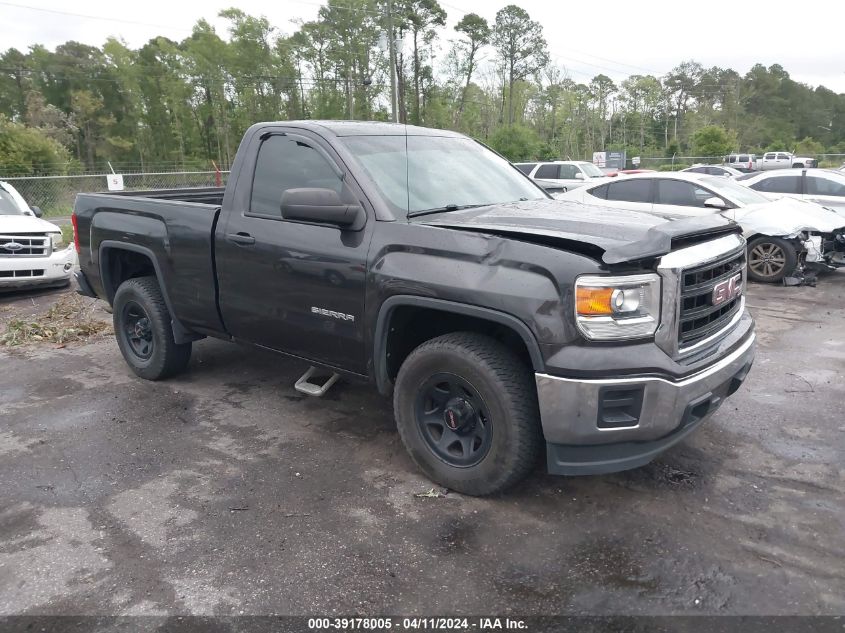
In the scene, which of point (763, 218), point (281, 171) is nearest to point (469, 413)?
point (281, 171)

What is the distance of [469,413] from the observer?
11.4 ft

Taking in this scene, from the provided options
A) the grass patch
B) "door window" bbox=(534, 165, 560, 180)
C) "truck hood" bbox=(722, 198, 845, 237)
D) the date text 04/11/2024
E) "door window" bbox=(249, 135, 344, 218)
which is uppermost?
"door window" bbox=(249, 135, 344, 218)

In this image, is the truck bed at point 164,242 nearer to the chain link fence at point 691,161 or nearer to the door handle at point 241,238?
the door handle at point 241,238

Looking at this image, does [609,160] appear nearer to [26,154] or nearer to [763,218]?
[26,154]

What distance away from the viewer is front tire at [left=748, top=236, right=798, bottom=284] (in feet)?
30.5

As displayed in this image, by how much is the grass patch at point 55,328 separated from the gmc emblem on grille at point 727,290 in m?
6.36

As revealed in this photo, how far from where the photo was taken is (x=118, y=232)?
530cm

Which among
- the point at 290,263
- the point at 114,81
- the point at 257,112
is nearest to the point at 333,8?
the point at 257,112

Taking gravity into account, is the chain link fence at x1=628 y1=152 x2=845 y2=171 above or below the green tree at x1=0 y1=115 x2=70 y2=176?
below

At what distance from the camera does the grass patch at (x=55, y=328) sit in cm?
708

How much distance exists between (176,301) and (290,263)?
1.41 metres

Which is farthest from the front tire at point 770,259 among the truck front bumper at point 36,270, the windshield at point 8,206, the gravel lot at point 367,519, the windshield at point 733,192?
the windshield at point 8,206

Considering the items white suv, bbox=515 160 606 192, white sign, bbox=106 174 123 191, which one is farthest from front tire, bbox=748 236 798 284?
white sign, bbox=106 174 123 191

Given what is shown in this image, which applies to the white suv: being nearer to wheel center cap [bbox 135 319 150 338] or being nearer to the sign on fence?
wheel center cap [bbox 135 319 150 338]
